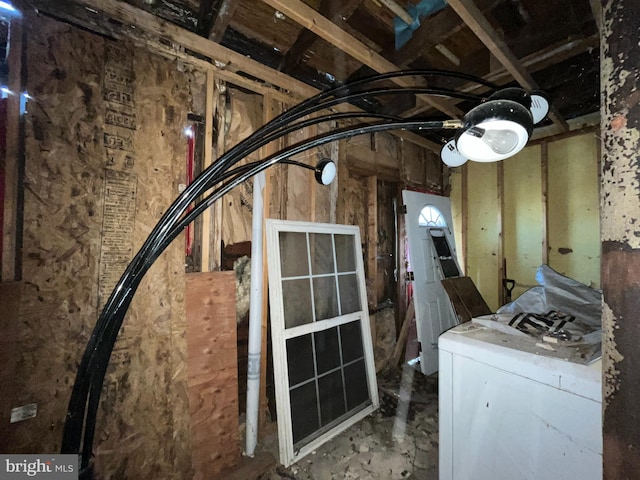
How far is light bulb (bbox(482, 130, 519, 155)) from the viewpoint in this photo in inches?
37.2

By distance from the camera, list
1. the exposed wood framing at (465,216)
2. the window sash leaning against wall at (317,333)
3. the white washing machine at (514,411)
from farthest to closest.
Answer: the exposed wood framing at (465,216), the window sash leaning against wall at (317,333), the white washing machine at (514,411)

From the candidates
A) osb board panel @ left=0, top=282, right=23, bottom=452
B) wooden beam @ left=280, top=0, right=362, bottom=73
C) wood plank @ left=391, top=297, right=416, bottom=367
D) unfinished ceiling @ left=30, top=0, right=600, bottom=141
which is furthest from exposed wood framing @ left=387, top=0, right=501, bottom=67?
osb board panel @ left=0, top=282, right=23, bottom=452

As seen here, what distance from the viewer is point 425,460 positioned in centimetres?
161

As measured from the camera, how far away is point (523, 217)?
9.46 feet

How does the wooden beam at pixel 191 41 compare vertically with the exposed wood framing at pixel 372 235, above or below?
above

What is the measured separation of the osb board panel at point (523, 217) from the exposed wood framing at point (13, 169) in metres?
3.93

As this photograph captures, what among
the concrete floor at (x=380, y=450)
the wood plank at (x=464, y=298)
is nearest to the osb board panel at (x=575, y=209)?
the wood plank at (x=464, y=298)

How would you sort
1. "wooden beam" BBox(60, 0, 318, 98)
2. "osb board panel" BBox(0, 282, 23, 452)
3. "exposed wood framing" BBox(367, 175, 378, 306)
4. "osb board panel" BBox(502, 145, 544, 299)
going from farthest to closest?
1. "osb board panel" BBox(502, 145, 544, 299)
2. "exposed wood framing" BBox(367, 175, 378, 306)
3. "wooden beam" BBox(60, 0, 318, 98)
4. "osb board panel" BBox(0, 282, 23, 452)

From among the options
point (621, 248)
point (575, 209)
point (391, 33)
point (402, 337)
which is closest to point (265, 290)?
point (621, 248)

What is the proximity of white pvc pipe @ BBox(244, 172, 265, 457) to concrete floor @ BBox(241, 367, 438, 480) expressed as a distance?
18 cm

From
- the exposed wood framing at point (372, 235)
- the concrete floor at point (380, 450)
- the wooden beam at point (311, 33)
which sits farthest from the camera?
Answer: the exposed wood framing at point (372, 235)

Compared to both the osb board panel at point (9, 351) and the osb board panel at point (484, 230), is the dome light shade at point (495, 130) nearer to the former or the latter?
the osb board panel at point (9, 351)

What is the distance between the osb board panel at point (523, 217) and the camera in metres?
2.80

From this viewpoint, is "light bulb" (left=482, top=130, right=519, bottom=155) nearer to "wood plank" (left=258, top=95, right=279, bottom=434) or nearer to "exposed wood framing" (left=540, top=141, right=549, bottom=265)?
"wood plank" (left=258, top=95, right=279, bottom=434)
